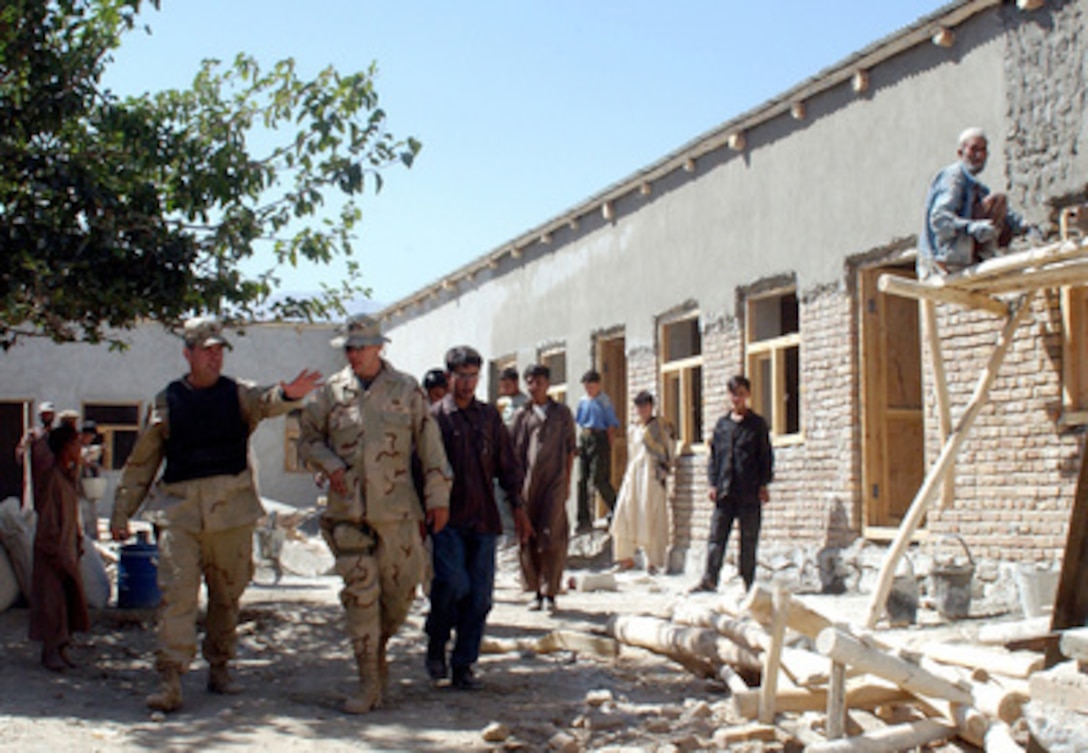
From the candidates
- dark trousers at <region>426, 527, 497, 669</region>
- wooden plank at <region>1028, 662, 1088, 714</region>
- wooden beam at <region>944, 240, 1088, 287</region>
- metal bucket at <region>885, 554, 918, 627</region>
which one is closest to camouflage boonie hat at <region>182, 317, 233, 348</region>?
dark trousers at <region>426, 527, 497, 669</region>

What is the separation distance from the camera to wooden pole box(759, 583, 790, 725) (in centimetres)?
591

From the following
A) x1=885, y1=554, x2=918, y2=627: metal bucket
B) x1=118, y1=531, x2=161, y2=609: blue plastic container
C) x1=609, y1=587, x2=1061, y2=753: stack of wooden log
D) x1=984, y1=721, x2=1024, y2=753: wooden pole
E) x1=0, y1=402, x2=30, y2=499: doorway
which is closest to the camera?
x1=984, y1=721, x2=1024, y2=753: wooden pole

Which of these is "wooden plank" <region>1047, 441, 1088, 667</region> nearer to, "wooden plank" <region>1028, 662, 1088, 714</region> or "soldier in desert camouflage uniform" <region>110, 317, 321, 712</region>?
"wooden plank" <region>1028, 662, 1088, 714</region>

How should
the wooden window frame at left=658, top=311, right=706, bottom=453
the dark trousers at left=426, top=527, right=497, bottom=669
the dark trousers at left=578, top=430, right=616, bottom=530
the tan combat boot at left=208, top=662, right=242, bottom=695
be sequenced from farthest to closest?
1. the dark trousers at left=578, top=430, right=616, bottom=530
2. the wooden window frame at left=658, top=311, right=706, bottom=453
3. the dark trousers at left=426, top=527, right=497, bottom=669
4. the tan combat boot at left=208, top=662, right=242, bottom=695

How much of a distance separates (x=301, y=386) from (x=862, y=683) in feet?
9.51

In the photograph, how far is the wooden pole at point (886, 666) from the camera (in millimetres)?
5281

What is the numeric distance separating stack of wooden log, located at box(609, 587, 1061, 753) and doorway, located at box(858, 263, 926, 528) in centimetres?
449

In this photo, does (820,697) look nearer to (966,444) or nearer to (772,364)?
(966,444)

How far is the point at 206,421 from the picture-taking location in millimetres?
6719

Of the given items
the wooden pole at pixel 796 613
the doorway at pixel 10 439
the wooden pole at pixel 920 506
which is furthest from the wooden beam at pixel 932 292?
the doorway at pixel 10 439

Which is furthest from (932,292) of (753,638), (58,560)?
(58,560)

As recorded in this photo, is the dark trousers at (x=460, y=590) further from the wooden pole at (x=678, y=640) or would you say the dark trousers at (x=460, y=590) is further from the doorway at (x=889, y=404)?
the doorway at (x=889, y=404)

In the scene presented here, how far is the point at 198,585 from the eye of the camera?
6656 mm

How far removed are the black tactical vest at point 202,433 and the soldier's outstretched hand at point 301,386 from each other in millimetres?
383
